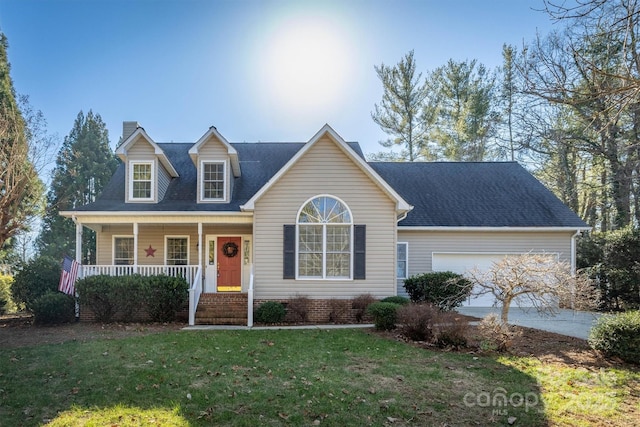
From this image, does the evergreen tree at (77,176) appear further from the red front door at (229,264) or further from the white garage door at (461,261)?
the white garage door at (461,261)

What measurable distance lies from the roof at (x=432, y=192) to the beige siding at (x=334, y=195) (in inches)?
75.9

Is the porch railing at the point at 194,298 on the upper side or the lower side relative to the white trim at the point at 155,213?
lower

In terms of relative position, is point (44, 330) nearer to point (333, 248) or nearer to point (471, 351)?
point (333, 248)

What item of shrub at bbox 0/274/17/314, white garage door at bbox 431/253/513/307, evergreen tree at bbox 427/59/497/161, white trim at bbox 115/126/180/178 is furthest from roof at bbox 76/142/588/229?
evergreen tree at bbox 427/59/497/161

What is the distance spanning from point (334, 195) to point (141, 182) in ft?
22.9

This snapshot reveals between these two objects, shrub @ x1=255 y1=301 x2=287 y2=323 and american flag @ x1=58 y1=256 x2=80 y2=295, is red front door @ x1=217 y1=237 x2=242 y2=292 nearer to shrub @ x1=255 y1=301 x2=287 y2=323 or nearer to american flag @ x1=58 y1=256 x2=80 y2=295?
shrub @ x1=255 y1=301 x2=287 y2=323

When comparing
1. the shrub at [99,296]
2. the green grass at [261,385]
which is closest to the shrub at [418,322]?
the green grass at [261,385]

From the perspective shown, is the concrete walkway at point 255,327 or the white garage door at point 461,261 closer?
the concrete walkway at point 255,327

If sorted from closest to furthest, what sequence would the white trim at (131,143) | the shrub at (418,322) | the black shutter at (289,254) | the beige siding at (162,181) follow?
1. the shrub at (418,322)
2. the black shutter at (289,254)
3. the white trim at (131,143)
4. the beige siding at (162,181)

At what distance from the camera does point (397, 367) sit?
606cm

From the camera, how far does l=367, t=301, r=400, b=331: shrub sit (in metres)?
9.12

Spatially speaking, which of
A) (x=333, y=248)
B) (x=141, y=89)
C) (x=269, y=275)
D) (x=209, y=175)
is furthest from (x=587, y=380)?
(x=141, y=89)

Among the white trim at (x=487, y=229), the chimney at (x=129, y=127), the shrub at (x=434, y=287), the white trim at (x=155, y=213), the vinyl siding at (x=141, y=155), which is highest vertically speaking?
the chimney at (x=129, y=127)

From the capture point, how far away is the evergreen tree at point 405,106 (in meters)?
25.3
